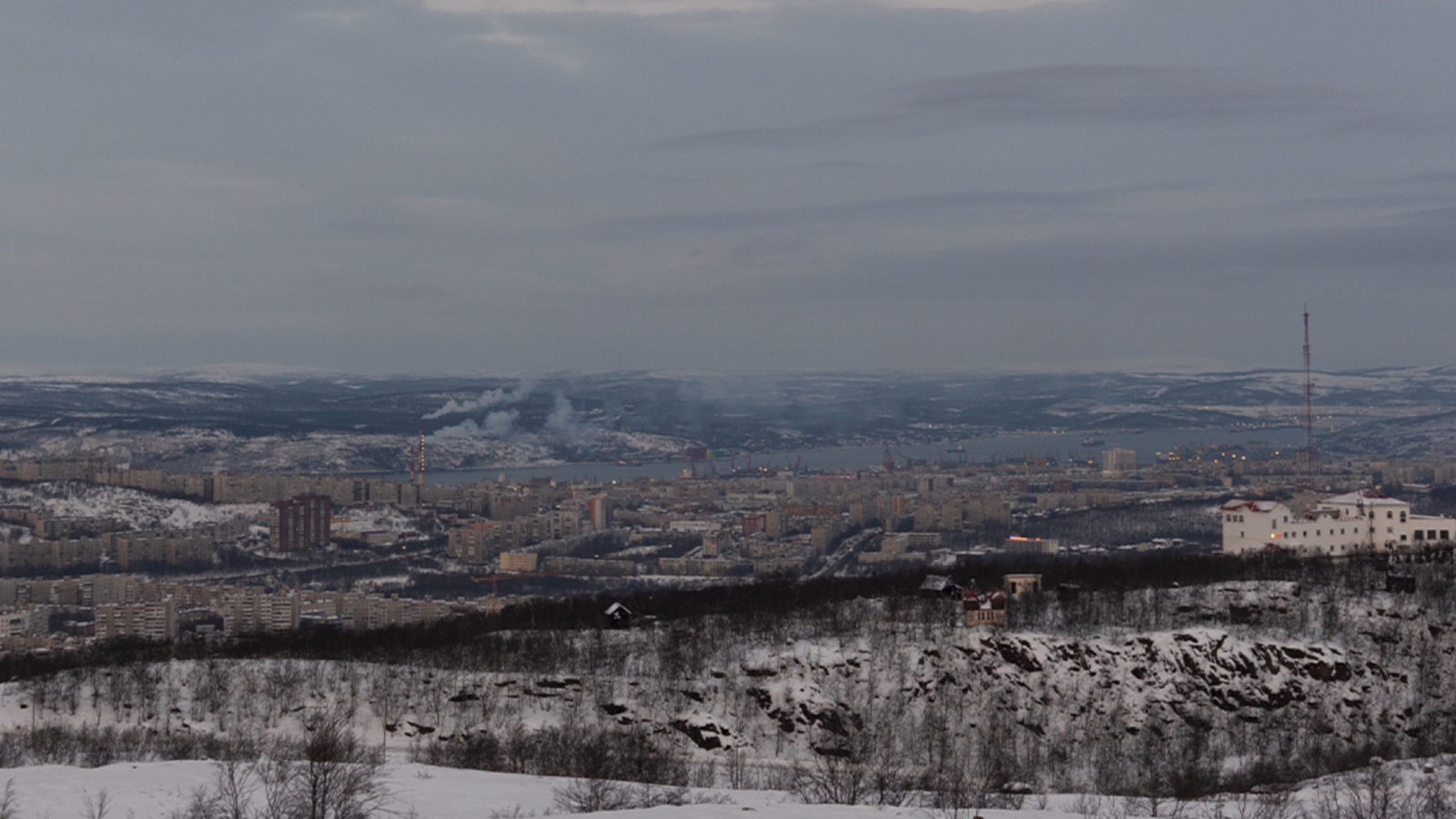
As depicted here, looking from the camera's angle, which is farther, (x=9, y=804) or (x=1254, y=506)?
(x=1254, y=506)

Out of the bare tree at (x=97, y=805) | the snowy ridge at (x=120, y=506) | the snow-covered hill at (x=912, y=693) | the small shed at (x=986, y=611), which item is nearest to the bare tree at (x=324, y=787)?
the bare tree at (x=97, y=805)

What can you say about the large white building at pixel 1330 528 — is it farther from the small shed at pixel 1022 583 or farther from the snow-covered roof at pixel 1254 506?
the small shed at pixel 1022 583

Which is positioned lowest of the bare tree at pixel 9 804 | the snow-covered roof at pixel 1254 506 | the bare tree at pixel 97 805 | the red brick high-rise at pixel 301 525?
the red brick high-rise at pixel 301 525

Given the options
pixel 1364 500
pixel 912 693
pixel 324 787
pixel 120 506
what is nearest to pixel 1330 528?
pixel 1364 500

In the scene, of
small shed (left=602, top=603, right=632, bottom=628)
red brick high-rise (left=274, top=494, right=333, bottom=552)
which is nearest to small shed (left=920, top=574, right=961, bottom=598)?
small shed (left=602, top=603, right=632, bottom=628)

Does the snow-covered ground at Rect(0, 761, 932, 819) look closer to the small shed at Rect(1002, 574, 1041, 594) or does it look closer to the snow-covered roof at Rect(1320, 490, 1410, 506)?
the small shed at Rect(1002, 574, 1041, 594)

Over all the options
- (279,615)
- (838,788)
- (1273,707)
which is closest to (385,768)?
(838,788)

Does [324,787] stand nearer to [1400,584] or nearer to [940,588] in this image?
[940,588]

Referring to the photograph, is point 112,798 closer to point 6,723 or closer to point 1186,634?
point 6,723
